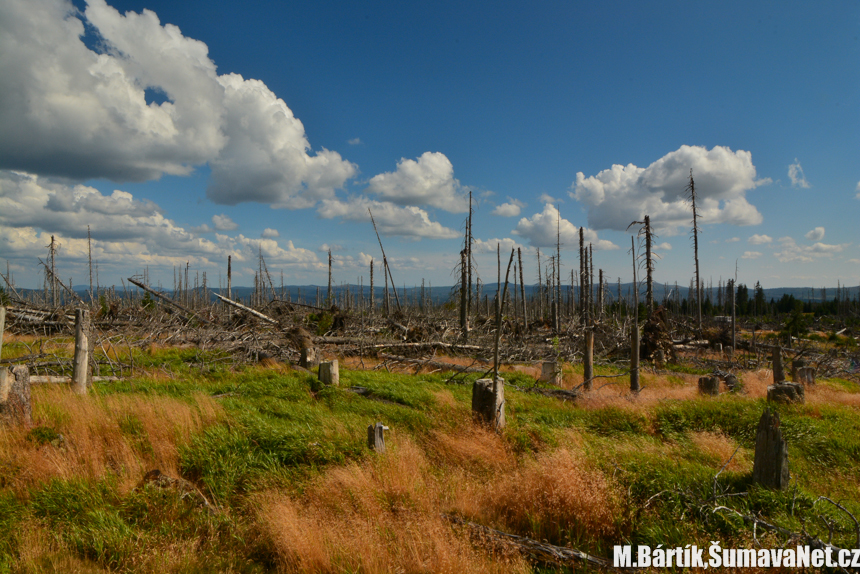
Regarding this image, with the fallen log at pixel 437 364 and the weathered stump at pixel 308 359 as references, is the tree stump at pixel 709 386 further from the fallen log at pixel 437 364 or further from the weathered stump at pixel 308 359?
the weathered stump at pixel 308 359

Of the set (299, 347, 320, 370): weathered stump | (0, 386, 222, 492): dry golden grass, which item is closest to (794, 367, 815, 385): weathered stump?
(299, 347, 320, 370): weathered stump

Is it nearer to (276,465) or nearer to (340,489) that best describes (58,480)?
(276,465)

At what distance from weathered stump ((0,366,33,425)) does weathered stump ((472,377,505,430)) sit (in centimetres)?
696

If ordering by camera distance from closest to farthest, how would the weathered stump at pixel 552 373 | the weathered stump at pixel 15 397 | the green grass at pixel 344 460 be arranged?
the green grass at pixel 344 460 → the weathered stump at pixel 15 397 → the weathered stump at pixel 552 373

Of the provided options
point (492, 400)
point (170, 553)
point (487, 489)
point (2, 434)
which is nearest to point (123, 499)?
point (170, 553)

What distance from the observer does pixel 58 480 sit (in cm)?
475

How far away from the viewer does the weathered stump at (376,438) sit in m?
5.43

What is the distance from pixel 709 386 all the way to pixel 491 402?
7099 mm

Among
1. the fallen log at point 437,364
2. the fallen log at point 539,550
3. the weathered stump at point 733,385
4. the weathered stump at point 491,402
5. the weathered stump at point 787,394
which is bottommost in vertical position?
the weathered stump at point 733,385

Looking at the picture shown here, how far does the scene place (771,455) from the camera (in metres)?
4.21

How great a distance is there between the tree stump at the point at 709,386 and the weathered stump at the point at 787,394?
148cm

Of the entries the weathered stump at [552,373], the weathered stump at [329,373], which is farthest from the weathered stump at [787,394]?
the weathered stump at [329,373]

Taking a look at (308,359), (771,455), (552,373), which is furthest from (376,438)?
(308,359)

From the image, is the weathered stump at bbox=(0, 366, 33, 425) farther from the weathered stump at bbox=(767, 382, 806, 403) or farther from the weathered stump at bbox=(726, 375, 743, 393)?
the weathered stump at bbox=(726, 375, 743, 393)
